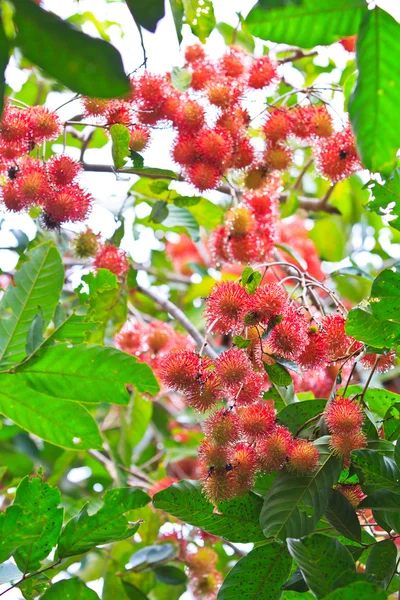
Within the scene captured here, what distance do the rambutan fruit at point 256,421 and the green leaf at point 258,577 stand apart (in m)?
0.18

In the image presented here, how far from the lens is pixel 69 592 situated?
1166mm

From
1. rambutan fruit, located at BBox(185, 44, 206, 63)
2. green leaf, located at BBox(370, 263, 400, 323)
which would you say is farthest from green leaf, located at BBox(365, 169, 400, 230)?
rambutan fruit, located at BBox(185, 44, 206, 63)

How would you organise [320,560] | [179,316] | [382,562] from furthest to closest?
[179,316], [382,562], [320,560]

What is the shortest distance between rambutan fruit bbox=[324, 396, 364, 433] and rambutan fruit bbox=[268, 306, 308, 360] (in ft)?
0.43

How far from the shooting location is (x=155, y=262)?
10.4 ft

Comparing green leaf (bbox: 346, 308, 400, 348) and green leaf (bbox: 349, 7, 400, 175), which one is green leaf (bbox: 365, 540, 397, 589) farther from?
green leaf (bbox: 349, 7, 400, 175)

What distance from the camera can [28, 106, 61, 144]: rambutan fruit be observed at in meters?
1.52

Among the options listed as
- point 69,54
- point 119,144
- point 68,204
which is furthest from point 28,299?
point 69,54

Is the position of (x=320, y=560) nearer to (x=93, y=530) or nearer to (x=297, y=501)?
(x=297, y=501)

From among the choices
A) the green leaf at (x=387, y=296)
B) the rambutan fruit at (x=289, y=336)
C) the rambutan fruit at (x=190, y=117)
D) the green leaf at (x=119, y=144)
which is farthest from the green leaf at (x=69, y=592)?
the rambutan fruit at (x=190, y=117)

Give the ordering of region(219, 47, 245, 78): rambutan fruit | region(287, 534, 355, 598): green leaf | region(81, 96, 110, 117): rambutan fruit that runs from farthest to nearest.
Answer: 1. region(219, 47, 245, 78): rambutan fruit
2. region(81, 96, 110, 117): rambutan fruit
3. region(287, 534, 355, 598): green leaf

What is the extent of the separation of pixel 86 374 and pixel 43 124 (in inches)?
22.0

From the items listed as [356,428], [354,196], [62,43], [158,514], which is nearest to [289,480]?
[356,428]

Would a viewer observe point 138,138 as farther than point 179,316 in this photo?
No
